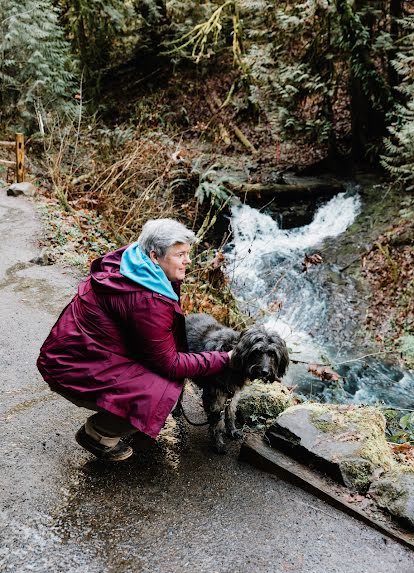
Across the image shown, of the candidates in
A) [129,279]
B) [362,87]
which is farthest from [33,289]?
[362,87]

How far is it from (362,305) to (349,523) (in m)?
6.55

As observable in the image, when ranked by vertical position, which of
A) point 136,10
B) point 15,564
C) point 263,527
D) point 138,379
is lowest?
point 15,564

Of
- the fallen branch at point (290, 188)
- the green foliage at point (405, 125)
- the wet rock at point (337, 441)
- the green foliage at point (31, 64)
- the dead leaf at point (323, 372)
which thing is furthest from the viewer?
the green foliage at point (31, 64)

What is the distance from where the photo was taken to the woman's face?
310 cm

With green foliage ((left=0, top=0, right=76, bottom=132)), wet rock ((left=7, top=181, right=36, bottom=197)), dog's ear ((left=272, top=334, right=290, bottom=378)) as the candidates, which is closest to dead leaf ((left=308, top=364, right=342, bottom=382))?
dog's ear ((left=272, top=334, right=290, bottom=378))

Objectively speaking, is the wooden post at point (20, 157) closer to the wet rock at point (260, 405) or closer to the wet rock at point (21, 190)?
the wet rock at point (21, 190)

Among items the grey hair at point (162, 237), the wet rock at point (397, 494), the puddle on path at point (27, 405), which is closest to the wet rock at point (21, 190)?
the puddle on path at point (27, 405)

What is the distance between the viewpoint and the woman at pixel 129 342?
9.89 feet

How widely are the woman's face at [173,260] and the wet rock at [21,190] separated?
8.46 meters

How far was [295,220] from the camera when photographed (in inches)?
472

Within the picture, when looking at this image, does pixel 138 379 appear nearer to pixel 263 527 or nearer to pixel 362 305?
pixel 263 527

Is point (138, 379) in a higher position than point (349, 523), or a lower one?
higher

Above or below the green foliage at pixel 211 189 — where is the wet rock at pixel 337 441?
above

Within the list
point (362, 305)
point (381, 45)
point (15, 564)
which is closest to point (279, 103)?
point (381, 45)
